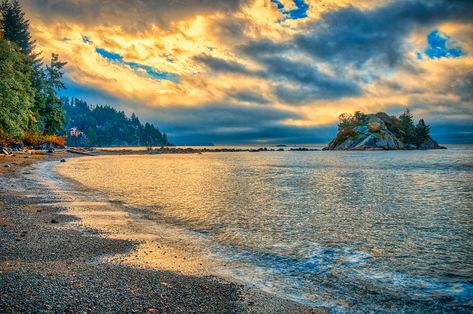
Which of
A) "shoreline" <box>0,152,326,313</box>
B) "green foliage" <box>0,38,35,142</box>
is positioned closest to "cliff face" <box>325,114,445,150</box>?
"green foliage" <box>0,38,35,142</box>

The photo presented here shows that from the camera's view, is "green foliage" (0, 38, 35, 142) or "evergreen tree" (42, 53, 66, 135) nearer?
"green foliage" (0, 38, 35, 142)

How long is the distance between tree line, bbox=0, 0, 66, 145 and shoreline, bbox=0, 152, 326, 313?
42862mm

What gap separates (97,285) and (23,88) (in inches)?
2284

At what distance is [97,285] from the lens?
664 centimetres

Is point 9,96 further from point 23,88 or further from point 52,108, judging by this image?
point 52,108

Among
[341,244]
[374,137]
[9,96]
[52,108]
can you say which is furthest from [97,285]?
[374,137]

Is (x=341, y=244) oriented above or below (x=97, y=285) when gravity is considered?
below

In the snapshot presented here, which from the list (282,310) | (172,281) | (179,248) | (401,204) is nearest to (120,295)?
(172,281)

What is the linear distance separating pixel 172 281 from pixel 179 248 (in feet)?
12.2

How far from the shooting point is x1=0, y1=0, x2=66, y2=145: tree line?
145 feet

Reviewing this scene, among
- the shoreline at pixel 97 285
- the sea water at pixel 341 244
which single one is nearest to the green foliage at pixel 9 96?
the sea water at pixel 341 244

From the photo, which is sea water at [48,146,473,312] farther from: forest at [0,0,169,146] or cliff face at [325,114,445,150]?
cliff face at [325,114,445,150]

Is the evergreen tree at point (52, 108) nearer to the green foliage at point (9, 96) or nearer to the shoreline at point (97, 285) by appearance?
the green foliage at point (9, 96)

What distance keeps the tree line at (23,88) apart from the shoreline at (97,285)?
4286cm
